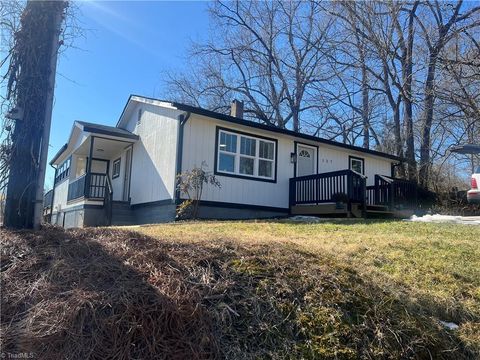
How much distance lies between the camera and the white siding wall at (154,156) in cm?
1264

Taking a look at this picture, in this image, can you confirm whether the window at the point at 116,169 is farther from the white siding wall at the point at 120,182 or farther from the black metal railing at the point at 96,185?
the black metal railing at the point at 96,185

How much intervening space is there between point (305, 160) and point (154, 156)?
225 inches

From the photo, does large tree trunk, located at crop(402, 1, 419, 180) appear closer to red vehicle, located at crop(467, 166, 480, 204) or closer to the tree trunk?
the tree trunk

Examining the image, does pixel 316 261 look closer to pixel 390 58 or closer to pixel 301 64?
pixel 390 58

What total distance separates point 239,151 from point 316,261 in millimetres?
9672

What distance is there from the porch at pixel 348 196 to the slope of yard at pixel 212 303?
28.1 ft

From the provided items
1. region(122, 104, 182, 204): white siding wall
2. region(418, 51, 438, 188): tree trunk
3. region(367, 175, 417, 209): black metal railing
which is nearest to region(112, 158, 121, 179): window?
region(122, 104, 182, 204): white siding wall

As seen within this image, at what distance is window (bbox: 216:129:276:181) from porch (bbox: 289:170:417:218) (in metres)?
1.22

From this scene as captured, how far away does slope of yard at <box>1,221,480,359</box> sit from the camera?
263 cm

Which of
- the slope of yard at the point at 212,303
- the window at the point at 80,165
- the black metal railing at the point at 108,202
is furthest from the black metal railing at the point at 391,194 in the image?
the window at the point at 80,165

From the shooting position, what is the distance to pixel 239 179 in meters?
13.3

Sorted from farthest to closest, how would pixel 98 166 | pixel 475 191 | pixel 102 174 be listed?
pixel 98 166 < pixel 102 174 < pixel 475 191

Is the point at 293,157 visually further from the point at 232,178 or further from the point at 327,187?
the point at 232,178

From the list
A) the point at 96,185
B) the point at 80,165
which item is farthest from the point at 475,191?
the point at 80,165
